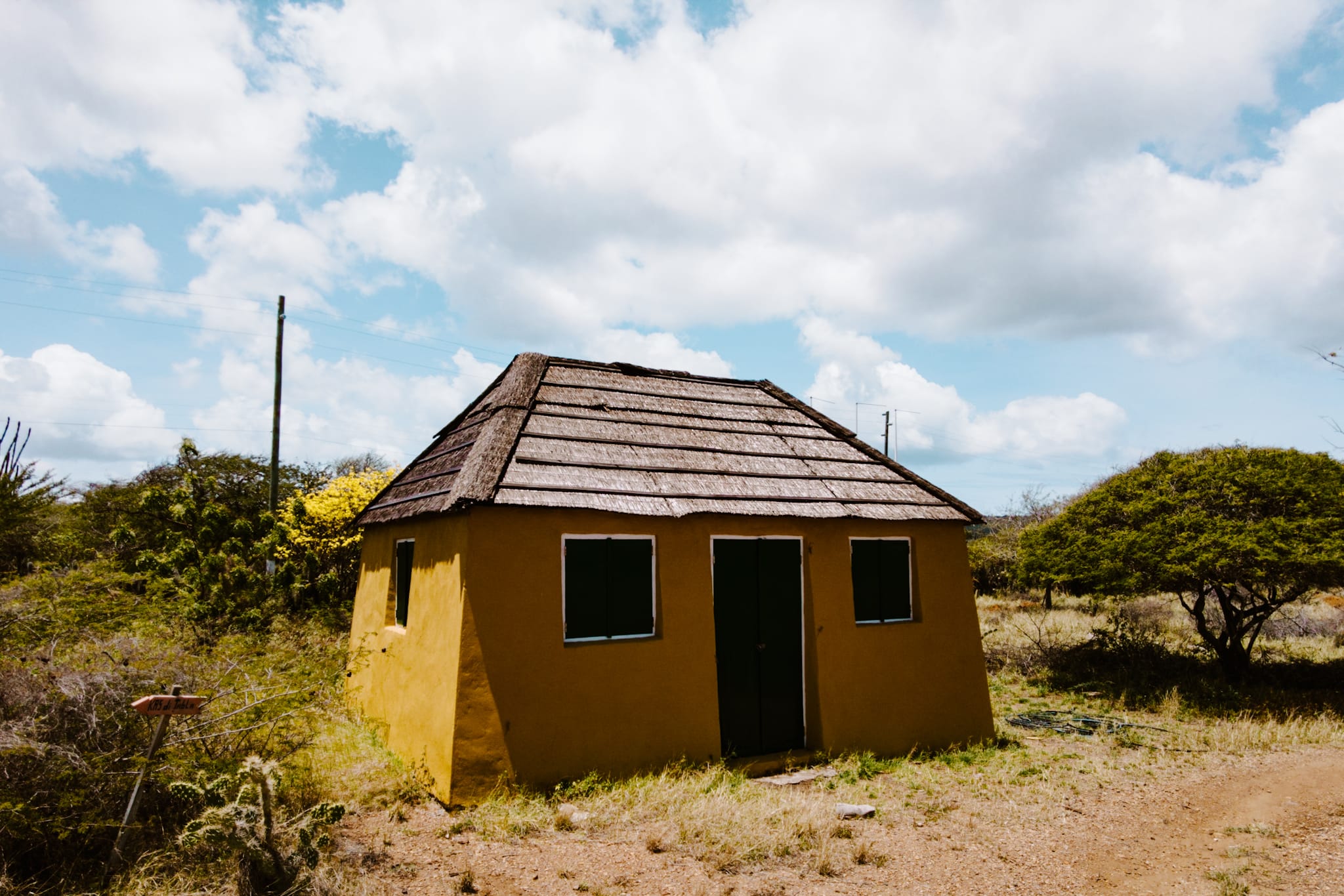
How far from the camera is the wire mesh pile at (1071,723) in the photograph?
36.1 feet

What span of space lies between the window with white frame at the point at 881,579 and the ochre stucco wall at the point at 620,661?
15cm

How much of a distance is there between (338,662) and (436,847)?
7.82 feet

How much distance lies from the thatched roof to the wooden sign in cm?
253

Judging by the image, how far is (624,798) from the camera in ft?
23.0

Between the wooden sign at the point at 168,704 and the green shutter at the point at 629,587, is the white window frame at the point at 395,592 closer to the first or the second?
the green shutter at the point at 629,587

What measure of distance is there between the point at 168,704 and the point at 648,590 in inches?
→ 171

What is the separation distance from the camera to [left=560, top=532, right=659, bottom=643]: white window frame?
24.9ft

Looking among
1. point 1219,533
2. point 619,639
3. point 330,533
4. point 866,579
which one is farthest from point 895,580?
point 330,533

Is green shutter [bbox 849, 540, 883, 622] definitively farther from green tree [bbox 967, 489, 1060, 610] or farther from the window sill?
green tree [bbox 967, 489, 1060, 610]

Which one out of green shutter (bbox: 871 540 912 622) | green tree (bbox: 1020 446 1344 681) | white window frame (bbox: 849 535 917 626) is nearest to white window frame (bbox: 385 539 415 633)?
white window frame (bbox: 849 535 917 626)

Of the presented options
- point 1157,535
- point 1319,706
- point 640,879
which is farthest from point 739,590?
point 1319,706

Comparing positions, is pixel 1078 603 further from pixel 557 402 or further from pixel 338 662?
pixel 338 662

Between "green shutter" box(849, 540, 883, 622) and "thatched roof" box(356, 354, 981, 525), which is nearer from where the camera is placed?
"thatched roof" box(356, 354, 981, 525)

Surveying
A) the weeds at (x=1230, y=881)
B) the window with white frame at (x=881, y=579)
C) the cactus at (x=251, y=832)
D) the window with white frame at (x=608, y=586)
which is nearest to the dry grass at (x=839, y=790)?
the weeds at (x=1230, y=881)
